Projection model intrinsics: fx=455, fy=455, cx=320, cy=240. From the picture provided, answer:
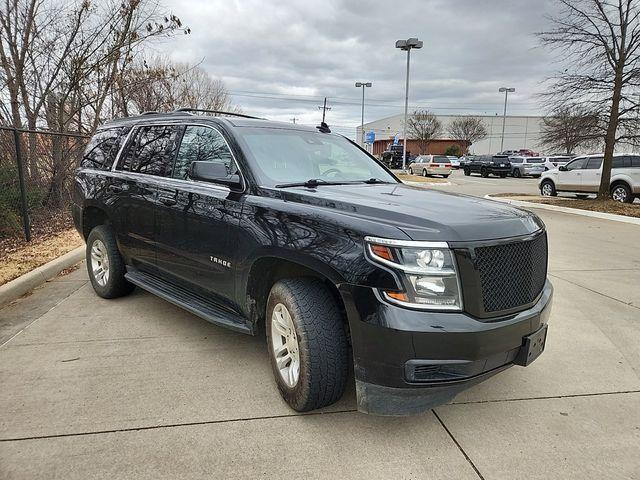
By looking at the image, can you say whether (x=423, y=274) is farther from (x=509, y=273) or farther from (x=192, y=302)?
(x=192, y=302)

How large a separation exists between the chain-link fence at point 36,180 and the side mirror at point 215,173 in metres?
5.09

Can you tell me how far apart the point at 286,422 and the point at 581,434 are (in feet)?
5.77

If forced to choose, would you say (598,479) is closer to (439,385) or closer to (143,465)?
(439,385)

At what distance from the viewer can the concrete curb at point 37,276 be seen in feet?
16.2

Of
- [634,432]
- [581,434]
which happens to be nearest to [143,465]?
[581,434]

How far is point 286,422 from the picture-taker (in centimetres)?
279

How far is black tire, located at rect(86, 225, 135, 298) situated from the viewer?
4.69 metres

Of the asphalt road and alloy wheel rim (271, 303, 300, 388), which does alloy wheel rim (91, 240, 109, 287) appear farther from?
alloy wheel rim (271, 303, 300, 388)

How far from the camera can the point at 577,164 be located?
17.5 meters

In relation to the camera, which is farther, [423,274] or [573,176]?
[573,176]

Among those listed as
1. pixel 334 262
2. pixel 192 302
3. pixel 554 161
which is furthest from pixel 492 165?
pixel 334 262

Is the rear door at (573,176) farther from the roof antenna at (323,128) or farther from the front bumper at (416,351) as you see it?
the front bumper at (416,351)

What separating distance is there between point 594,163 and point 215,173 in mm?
17659

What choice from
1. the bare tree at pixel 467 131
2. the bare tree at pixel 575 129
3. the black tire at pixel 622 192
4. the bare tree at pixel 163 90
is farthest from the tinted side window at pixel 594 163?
the bare tree at pixel 467 131
